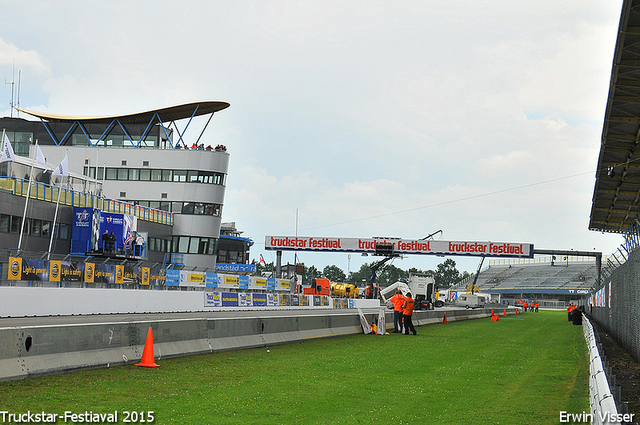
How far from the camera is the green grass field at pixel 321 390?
8406 millimetres

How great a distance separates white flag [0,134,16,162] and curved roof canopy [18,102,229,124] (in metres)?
26.8

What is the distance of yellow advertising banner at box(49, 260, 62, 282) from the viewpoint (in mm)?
35812

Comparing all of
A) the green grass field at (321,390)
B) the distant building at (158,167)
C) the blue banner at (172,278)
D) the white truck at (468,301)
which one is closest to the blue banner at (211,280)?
the blue banner at (172,278)

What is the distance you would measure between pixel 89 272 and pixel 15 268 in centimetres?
635

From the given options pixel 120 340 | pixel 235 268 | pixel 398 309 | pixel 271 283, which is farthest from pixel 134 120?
pixel 120 340

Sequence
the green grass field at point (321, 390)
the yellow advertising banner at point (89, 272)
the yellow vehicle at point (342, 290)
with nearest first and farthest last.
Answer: the green grass field at point (321, 390) < the yellow advertising banner at point (89, 272) < the yellow vehicle at point (342, 290)

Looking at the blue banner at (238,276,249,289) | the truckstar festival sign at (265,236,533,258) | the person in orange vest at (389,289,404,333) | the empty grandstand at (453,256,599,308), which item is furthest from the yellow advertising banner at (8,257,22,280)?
the empty grandstand at (453,256,599,308)

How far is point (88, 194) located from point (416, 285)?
30.4 m

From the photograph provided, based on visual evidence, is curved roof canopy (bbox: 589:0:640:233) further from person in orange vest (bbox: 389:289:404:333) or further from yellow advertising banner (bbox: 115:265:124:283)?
yellow advertising banner (bbox: 115:265:124:283)

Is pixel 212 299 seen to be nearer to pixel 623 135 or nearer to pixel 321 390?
pixel 623 135

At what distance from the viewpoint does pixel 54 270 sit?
36.1m

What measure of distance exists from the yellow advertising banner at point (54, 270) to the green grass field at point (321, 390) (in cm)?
2268

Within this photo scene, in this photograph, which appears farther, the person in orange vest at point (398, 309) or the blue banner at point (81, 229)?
the blue banner at point (81, 229)

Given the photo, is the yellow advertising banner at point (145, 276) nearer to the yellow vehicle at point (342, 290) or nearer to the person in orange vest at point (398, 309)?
the person in orange vest at point (398, 309)
